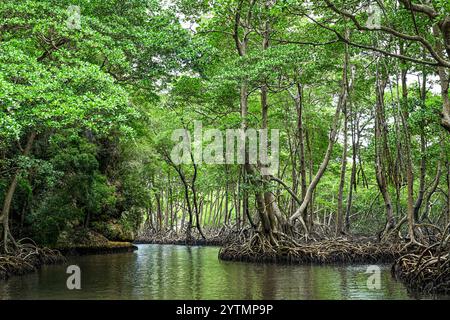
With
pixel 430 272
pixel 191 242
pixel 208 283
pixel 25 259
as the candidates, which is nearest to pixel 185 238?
Answer: pixel 191 242

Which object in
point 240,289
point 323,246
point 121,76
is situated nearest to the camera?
point 240,289

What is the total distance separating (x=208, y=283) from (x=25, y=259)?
5.11 metres

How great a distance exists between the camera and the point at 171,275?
12.2m

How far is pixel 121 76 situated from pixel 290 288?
7.60 meters

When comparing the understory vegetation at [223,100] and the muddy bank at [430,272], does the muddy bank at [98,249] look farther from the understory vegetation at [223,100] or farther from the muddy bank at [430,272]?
the muddy bank at [430,272]

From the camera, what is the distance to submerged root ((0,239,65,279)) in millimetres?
11188

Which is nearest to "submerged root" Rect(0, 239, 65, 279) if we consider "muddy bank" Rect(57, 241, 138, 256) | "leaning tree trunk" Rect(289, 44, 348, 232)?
"muddy bank" Rect(57, 241, 138, 256)

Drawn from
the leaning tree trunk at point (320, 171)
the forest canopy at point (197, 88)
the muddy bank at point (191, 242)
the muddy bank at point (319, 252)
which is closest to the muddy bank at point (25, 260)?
the forest canopy at point (197, 88)

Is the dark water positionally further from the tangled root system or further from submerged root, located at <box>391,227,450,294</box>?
the tangled root system

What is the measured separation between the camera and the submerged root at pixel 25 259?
11.2 metres

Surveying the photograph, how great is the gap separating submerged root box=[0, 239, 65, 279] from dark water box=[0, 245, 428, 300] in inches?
11.1

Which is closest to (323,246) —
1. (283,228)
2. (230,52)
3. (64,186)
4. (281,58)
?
(283,228)

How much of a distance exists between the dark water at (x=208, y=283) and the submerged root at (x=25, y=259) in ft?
0.92

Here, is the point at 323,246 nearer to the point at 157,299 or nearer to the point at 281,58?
the point at 281,58
